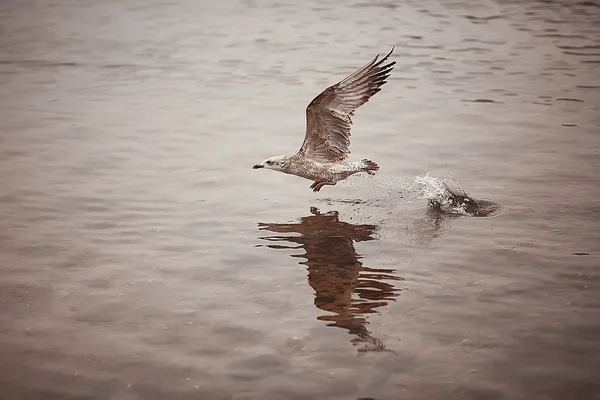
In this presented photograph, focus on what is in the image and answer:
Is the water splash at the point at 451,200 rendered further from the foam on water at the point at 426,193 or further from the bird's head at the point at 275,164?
the bird's head at the point at 275,164

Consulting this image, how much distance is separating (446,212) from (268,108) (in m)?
5.78

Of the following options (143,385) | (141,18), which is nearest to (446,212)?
(143,385)

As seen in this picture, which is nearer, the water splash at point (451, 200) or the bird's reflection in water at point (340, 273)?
the bird's reflection in water at point (340, 273)

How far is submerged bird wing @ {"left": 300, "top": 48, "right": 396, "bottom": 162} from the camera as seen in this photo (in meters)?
7.99

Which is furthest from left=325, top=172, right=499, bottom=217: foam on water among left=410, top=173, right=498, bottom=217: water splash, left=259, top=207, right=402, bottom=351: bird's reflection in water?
left=259, top=207, right=402, bottom=351: bird's reflection in water

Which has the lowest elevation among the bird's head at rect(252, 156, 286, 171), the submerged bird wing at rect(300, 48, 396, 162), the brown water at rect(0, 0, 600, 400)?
the brown water at rect(0, 0, 600, 400)

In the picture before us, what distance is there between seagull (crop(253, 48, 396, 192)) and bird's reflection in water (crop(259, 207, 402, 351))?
21.1 inches

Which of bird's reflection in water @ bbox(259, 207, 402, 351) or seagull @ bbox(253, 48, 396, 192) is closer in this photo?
bird's reflection in water @ bbox(259, 207, 402, 351)

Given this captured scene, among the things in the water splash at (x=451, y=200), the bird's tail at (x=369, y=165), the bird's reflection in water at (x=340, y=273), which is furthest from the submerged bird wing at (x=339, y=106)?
the water splash at (x=451, y=200)

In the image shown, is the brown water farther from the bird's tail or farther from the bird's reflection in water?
the bird's tail

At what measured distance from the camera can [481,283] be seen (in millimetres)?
6750

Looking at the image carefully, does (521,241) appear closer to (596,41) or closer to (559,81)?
(559,81)

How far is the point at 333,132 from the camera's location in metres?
8.39

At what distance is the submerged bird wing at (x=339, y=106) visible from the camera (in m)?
7.99
